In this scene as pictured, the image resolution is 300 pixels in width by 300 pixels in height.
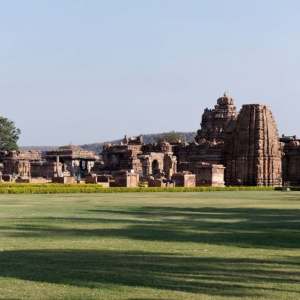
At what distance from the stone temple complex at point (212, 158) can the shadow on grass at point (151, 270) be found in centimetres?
3599

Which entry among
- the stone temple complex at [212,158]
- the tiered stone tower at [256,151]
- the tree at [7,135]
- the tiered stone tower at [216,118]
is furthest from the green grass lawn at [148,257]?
the tree at [7,135]

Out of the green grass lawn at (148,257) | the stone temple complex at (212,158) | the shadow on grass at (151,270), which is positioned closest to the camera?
the green grass lawn at (148,257)

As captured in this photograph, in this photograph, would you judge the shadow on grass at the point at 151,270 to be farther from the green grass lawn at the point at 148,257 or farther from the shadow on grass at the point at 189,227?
the shadow on grass at the point at 189,227

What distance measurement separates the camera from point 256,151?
62719mm

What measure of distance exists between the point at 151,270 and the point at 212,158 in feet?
189

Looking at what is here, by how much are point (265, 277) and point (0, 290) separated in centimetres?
373

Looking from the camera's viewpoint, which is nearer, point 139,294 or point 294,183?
point 139,294

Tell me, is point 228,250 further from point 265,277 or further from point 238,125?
point 238,125

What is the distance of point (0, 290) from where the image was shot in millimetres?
9508

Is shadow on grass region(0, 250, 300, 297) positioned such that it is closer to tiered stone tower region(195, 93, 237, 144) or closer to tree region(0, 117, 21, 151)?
tiered stone tower region(195, 93, 237, 144)

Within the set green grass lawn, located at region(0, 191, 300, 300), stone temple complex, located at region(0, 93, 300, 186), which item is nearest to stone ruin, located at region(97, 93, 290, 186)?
stone temple complex, located at region(0, 93, 300, 186)

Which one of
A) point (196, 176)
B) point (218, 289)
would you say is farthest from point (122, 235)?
point (196, 176)

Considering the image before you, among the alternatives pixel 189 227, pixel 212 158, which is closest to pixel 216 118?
pixel 212 158

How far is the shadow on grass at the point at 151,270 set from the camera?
9898mm
